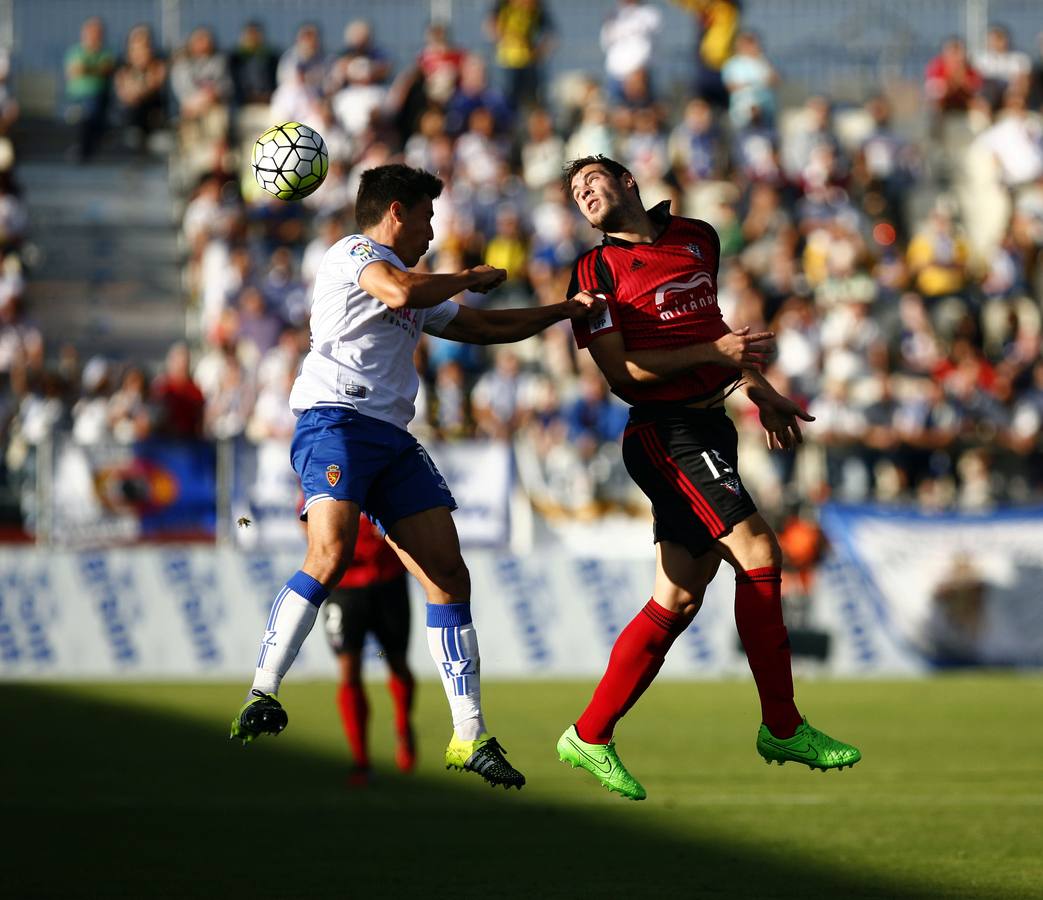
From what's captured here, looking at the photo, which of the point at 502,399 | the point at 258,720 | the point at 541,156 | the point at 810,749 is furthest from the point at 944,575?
the point at 258,720

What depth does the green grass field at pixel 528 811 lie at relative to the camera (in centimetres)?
746

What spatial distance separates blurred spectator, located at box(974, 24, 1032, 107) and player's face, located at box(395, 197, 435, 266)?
62.5ft

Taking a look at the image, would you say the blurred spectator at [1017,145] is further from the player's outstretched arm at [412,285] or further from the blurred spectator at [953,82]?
the player's outstretched arm at [412,285]

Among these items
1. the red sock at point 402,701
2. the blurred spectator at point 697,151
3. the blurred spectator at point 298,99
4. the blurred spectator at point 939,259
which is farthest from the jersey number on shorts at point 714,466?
the blurred spectator at point 697,151

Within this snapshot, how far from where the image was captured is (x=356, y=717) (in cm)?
1116

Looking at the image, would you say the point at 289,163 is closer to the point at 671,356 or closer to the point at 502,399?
the point at 671,356

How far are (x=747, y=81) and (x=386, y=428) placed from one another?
18023mm

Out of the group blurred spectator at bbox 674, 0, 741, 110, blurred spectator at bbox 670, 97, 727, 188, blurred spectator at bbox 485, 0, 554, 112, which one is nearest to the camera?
blurred spectator at bbox 670, 97, 727, 188

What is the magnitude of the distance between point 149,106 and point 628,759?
1553 centimetres

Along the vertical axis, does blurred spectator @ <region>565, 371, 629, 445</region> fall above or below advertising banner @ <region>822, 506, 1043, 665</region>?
above

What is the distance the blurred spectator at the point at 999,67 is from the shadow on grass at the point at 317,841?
1679 centimetres

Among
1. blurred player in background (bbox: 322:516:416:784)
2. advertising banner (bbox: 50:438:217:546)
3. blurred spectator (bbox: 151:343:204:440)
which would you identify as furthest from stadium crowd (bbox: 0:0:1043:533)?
blurred player in background (bbox: 322:516:416:784)

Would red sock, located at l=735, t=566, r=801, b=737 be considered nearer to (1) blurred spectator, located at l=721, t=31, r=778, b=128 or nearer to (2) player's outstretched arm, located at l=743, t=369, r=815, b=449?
(2) player's outstretched arm, located at l=743, t=369, r=815, b=449

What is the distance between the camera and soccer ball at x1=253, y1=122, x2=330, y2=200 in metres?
7.80
